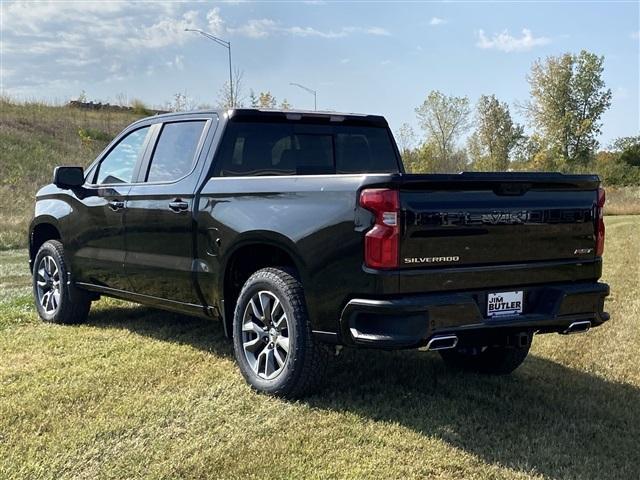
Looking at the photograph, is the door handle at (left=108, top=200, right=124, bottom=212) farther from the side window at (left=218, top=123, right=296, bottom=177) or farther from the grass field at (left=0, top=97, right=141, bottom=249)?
the grass field at (left=0, top=97, right=141, bottom=249)

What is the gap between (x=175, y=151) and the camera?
221 inches

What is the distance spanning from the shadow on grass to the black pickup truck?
32 centimetres

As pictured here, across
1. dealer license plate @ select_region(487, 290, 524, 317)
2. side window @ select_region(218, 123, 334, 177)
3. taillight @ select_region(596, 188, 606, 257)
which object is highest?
side window @ select_region(218, 123, 334, 177)

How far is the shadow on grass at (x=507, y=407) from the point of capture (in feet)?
12.4

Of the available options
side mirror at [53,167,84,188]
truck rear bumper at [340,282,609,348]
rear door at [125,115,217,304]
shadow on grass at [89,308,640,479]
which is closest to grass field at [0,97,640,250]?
side mirror at [53,167,84,188]

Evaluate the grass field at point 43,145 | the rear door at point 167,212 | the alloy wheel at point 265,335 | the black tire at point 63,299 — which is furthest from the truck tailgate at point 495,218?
the grass field at point 43,145

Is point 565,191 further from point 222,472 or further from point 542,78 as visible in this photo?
point 542,78

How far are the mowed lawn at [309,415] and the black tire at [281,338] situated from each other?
0.12 metres

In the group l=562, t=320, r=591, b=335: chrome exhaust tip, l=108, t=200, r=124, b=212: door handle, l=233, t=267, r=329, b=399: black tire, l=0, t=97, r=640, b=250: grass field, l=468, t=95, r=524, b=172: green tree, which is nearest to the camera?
l=233, t=267, r=329, b=399: black tire

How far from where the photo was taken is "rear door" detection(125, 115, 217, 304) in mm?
5250

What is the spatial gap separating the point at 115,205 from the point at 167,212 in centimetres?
81

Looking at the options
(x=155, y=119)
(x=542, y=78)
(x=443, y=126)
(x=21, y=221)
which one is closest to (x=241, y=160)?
(x=155, y=119)

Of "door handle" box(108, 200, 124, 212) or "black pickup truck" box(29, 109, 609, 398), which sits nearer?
"black pickup truck" box(29, 109, 609, 398)

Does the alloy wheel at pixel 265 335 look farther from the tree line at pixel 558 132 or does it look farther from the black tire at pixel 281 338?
the tree line at pixel 558 132
